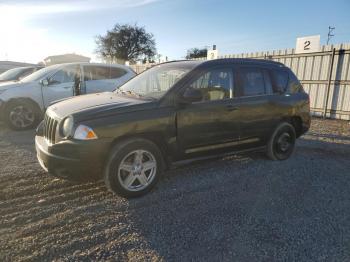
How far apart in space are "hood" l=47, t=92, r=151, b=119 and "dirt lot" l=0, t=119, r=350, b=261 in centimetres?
111

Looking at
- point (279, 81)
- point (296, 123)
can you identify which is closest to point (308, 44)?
point (296, 123)

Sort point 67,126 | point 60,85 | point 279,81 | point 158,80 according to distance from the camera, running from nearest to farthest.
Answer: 1. point 67,126
2. point 158,80
3. point 279,81
4. point 60,85

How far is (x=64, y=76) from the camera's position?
7.69 metres

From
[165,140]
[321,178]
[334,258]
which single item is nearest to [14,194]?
[165,140]

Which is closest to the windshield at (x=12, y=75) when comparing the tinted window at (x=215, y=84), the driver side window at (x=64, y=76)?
the driver side window at (x=64, y=76)

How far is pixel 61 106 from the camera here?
3750 mm

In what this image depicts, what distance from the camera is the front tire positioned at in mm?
3299

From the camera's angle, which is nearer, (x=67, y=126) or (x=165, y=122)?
(x=67, y=126)

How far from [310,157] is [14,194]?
5.30 metres

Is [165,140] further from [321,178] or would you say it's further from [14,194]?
[321,178]

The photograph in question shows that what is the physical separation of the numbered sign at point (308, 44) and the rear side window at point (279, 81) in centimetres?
555

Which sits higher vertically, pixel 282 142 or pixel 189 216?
pixel 282 142

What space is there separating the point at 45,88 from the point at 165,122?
5254 mm

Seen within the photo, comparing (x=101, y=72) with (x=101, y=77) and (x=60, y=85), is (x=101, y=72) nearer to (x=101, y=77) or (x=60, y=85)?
(x=101, y=77)
